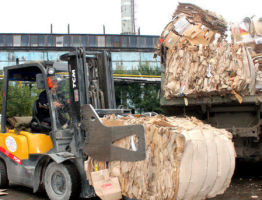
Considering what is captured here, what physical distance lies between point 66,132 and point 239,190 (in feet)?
9.80

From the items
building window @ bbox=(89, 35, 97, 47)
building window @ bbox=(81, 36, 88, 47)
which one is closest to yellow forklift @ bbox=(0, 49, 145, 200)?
building window @ bbox=(89, 35, 97, 47)

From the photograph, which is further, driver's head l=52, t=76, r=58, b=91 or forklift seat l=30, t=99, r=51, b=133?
forklift seat l=30, t=99, r=51, b=133

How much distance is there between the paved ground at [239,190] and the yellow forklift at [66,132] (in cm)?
26

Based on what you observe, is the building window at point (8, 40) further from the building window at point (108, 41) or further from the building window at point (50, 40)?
the building window at point (108, 41)

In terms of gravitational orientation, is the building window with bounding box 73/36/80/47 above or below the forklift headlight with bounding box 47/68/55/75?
above

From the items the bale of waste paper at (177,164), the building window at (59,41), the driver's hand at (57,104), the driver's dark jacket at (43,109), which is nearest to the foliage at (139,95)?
the building window at (59,41)

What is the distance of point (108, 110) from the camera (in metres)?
5.77

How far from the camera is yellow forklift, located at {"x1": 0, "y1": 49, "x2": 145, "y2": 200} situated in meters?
5.04

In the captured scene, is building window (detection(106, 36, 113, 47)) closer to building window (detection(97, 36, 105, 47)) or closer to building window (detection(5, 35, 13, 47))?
building window (detection(97, 36, 105, 47))

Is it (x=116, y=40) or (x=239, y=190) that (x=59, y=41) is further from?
(x=239, y=190)

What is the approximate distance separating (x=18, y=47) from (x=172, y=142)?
2844 centimetres

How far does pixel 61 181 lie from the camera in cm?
552

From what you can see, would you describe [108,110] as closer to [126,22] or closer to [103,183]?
[103,183]

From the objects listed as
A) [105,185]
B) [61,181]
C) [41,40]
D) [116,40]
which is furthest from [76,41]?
[105,185]
